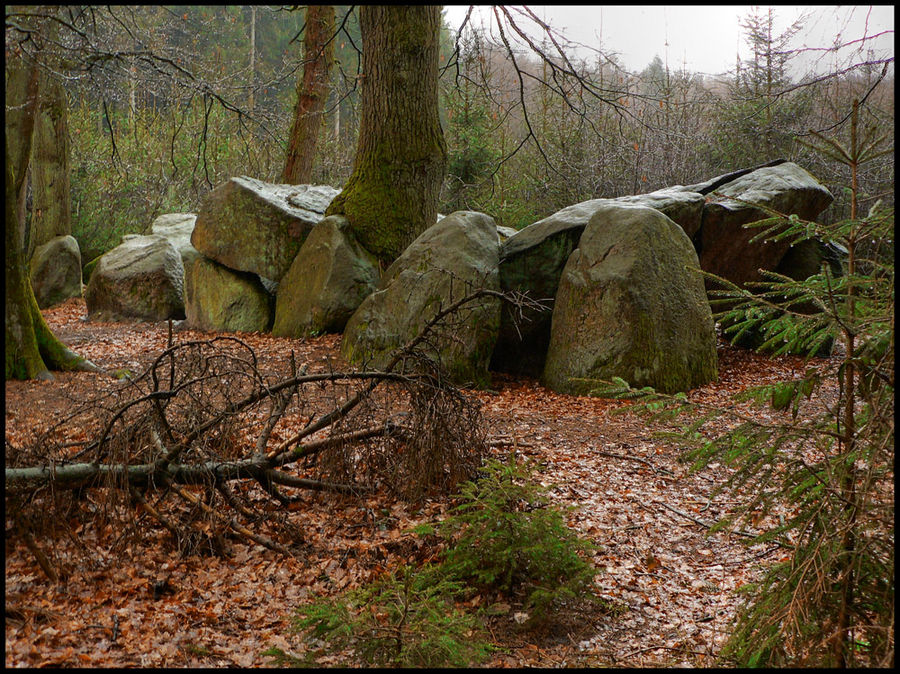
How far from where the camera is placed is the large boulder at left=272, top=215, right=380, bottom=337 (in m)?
8.32

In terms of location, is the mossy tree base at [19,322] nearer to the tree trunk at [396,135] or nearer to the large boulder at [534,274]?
the tree trunk at [396,135]

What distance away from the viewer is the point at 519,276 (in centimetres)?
755

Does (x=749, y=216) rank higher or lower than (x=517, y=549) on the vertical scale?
higher

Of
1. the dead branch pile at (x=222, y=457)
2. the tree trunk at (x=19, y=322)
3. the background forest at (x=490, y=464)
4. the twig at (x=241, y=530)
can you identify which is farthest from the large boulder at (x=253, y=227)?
the twig at (x=241, y=530)

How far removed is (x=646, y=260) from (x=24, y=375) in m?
5.81

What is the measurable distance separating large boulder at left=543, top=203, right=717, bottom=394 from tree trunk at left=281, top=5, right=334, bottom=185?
18.8 ft

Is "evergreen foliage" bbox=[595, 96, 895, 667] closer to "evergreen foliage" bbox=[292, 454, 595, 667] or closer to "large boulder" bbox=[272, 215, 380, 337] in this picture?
"evergreen foliage" bbox=[292, 454, 595, 667]

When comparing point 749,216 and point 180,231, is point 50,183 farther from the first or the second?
point 749,216

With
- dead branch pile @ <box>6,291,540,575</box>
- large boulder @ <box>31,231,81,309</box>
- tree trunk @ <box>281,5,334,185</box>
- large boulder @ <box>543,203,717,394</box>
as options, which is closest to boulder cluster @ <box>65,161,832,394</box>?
large boulder @ <box>543,203,717,394</box>


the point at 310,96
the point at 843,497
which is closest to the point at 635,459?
the point at 843,497

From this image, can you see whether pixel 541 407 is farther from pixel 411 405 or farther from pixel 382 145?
pixel 382 145

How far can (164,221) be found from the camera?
13094mm

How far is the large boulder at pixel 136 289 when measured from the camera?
35.2 ft

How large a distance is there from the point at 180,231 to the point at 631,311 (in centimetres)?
886
